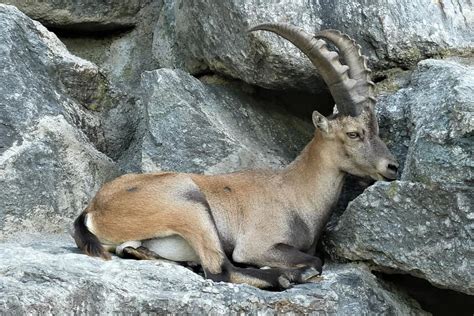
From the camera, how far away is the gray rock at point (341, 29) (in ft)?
26.6

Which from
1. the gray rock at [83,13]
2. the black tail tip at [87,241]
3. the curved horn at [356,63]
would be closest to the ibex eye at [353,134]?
the curved horn at [356,63]

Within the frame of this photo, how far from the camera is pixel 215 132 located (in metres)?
8.53

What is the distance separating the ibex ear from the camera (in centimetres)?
781

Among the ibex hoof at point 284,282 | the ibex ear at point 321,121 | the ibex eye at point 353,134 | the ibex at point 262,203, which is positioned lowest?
the ibex hoof at point 284,282

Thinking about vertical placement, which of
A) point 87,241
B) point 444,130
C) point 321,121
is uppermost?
point 444,130

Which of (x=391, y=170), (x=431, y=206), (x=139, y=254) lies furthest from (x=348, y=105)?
(x=139, y=254)

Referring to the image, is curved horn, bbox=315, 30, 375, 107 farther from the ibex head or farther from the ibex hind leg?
the ibex hind leg

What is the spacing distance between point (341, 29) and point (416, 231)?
7.16 ft

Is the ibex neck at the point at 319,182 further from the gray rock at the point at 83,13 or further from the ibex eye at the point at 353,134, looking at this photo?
the gray rock at the point at 83,13

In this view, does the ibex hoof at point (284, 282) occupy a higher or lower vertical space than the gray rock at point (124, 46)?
lower

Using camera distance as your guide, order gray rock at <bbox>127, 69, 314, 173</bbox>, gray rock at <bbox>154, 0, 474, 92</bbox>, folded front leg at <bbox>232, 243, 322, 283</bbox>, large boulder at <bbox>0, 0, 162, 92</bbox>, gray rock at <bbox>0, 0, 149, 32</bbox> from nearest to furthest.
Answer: folded front leg at <bbox>232, 243, 322, 283</bbox>, gray rock at <bbox>154, 0, 474, 92</bbox>, gray rock at <bbox>127, 69, 314, 173</bbox>, gray rock at <bbox>0, 0, 149, 32</bbox>, large boulder at <bbox>0, 0, 162, 92</bbox>

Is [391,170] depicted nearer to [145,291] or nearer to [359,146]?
[359,146]

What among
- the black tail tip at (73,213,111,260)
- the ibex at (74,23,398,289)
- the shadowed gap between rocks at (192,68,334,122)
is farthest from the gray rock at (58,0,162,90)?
the black tail tip at (73,213,111,260)

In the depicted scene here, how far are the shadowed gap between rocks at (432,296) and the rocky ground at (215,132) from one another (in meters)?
0.02
